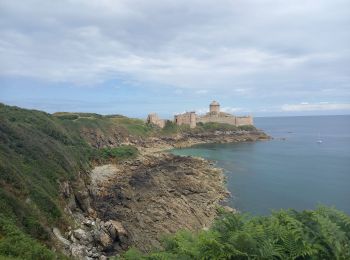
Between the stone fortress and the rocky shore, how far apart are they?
151 ft

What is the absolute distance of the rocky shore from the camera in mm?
18859

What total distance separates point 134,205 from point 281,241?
19930 millimetres

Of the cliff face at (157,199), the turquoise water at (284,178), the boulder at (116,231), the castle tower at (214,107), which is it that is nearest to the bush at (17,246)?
the boulder at (116,231)

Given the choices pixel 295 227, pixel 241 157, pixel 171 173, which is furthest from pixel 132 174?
pixel 295 227

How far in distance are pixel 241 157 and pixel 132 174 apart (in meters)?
27.9

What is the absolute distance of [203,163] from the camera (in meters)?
50.4

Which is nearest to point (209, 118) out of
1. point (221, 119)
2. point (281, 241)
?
point (221, 119)

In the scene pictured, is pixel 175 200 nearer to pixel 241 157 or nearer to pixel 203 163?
pixel 203 163

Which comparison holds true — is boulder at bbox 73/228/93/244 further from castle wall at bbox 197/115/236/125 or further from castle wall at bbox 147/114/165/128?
castle wall at bbox 197/115/236/125

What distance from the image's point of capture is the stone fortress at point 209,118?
91.4 meters

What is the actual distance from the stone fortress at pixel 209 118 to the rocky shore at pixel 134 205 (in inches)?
1807

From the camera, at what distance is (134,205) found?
25.7 meters

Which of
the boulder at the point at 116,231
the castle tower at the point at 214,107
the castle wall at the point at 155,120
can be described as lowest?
the boulder at the point at 116,231

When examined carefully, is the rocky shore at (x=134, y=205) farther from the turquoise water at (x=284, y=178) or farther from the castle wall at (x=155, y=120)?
the castle wall at (x=155, y=120)
